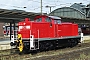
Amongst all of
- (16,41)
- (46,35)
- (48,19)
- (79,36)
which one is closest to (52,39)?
(46,35)

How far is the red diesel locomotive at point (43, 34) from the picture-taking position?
16188mm

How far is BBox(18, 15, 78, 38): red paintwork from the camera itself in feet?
54.2

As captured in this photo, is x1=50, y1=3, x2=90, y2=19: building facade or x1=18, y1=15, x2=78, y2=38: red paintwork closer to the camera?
x1=18, y1=15, x2=78, y2=38: red paintwork

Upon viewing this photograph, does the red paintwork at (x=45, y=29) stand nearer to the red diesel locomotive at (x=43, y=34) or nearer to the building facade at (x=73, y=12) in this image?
the red diesel locomotive at (x=43, y=34)

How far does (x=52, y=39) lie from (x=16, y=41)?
3.12 meters

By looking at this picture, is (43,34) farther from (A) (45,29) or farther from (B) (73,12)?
(B) (73,12)

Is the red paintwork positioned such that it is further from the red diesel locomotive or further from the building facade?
the building facade

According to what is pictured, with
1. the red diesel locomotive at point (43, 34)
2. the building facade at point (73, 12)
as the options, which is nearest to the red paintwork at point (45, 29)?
the red diesel locomotive at point (43, 34)

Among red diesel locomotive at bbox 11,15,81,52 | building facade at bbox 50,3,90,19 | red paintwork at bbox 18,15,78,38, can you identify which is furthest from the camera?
building facade at bbox 50,3,90,19

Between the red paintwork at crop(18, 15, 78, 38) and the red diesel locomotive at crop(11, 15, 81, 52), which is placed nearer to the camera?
the red diesel locomotive at crop(11, 15, 81, 52)

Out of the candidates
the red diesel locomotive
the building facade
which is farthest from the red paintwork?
the building facade

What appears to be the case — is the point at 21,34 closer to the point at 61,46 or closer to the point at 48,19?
the point at 48,19

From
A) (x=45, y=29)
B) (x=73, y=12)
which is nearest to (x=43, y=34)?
(x=45, y=29)

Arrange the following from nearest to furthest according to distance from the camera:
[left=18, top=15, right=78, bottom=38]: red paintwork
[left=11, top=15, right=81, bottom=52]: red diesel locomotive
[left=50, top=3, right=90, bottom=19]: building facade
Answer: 1. [left=11, top=15, right=81, bottom=52]: red diesel locomotive
2. [left=18, top=15, right=78, bottom=38]: red paintwork
3. [left=50, top=3, right=90, bottom=19]: building facade
